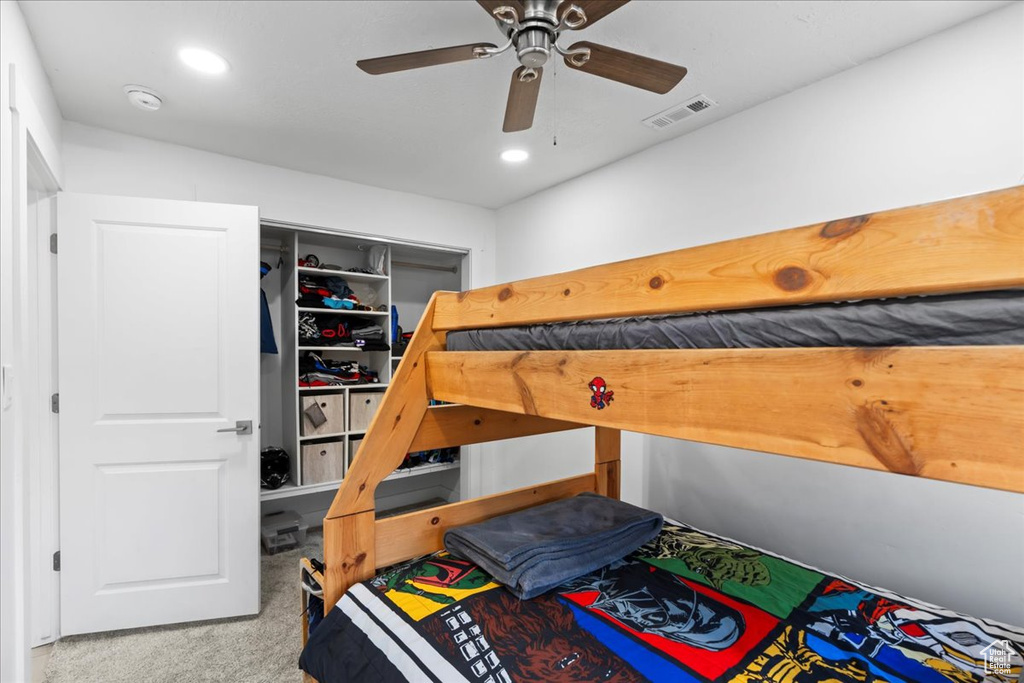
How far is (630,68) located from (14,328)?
6.71 ft

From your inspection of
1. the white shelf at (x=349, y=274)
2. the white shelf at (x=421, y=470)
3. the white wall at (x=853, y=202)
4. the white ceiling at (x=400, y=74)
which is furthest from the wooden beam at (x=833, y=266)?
the white shelf at (x=421, y=470)

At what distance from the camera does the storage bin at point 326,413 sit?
3.24 m

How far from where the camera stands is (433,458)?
388 centimetres

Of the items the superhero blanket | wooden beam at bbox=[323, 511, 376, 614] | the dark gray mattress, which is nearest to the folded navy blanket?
the superhero blanket

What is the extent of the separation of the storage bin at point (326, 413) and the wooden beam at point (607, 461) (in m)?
1.92

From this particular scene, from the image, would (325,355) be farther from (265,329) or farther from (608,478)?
(608,478)

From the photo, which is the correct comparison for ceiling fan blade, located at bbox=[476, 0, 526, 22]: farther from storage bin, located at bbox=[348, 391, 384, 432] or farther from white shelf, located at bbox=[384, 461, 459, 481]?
white shelf, located at bbox=[384, 461, 459, 481]

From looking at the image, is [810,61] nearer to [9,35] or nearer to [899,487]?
[899,487]

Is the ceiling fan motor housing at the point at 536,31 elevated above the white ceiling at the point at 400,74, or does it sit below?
below

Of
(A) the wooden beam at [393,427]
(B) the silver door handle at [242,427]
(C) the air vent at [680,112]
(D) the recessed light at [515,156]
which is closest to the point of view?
(A) the wooden beam at [393,427]

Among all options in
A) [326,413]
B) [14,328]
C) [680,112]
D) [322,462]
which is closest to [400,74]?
[680,112]

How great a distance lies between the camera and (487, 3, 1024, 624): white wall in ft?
5.32

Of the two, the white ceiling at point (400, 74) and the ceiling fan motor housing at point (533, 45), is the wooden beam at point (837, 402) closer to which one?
the ceiling fan motor housing at point (533, 45)

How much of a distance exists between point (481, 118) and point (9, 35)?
1.63 m
